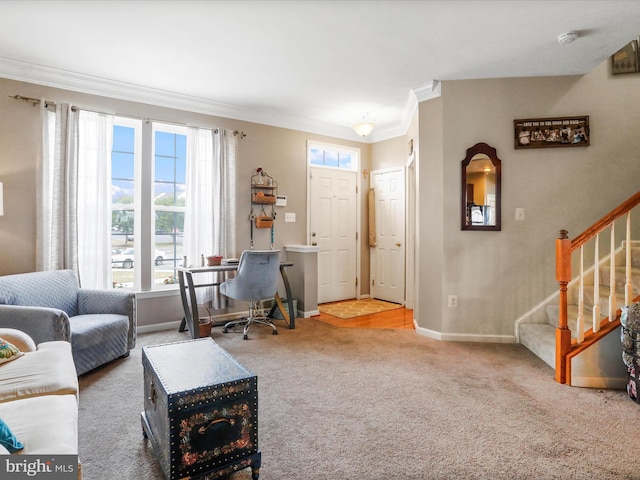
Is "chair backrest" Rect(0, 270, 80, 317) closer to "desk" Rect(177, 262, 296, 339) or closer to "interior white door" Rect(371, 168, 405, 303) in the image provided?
"desk" Rect(177, 262, 296, 339)

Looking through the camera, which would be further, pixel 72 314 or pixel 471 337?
pixel 471 337

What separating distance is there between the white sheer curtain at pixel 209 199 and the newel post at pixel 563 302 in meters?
3.32

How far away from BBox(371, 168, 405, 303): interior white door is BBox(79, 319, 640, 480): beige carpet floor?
220 centimetres

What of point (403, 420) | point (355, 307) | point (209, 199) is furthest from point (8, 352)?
point (355, 307)

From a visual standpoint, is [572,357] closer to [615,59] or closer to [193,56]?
[615,59]

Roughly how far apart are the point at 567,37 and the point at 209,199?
3732mm

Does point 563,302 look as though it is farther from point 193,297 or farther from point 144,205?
point 144,205

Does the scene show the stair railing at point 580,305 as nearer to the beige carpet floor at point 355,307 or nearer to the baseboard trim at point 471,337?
the baseboard trim at point 471,337

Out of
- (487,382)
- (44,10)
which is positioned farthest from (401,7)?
(487,382)

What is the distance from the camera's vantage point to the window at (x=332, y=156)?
17.7 ft

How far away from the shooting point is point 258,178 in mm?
4781

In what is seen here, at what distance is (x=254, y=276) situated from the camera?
3.78 meters

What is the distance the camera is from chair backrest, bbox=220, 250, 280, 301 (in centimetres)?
375

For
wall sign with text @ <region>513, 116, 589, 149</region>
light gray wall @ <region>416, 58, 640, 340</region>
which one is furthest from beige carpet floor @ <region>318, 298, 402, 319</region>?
wall sign with text @ <region>513, 116, 589, 149</region>
